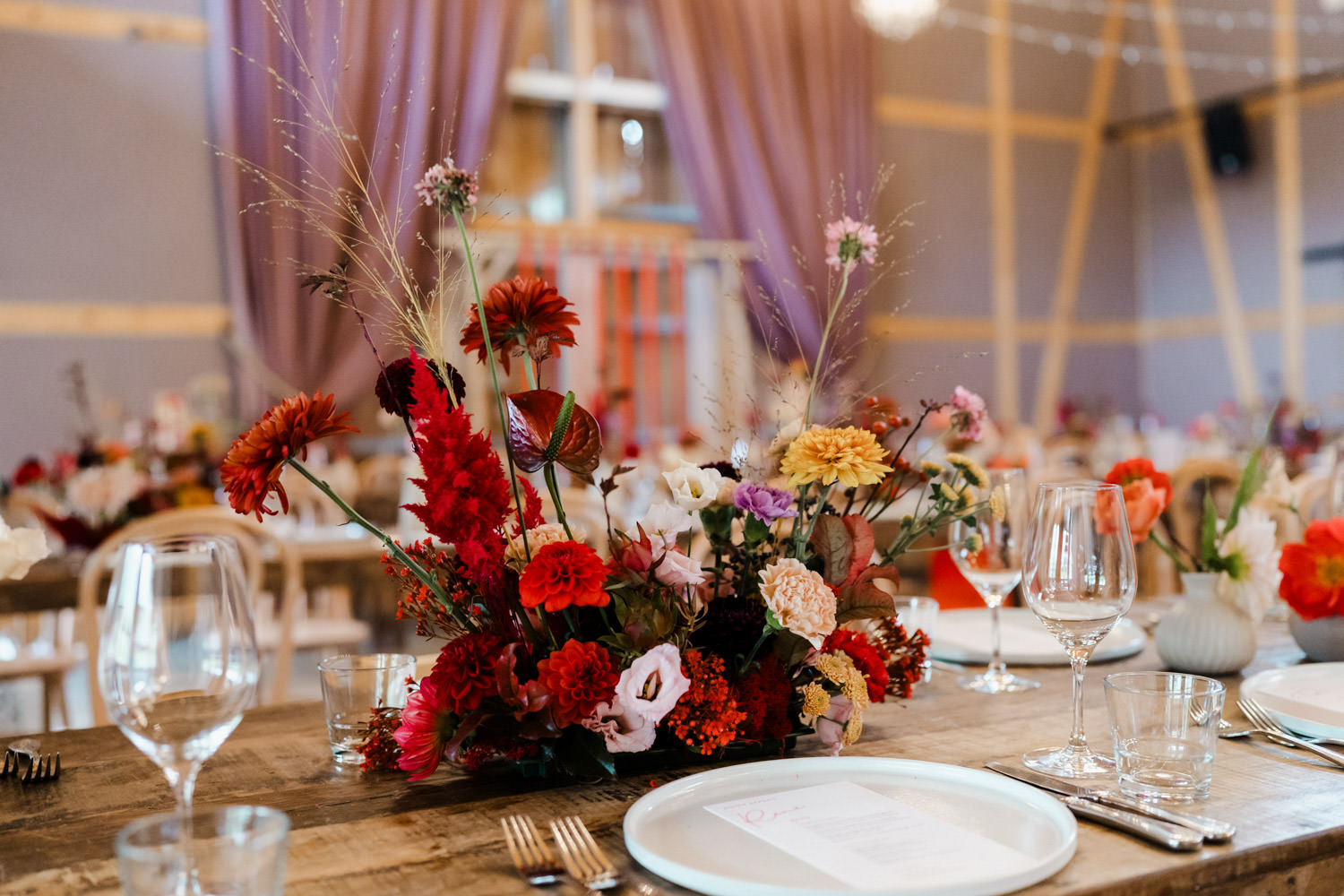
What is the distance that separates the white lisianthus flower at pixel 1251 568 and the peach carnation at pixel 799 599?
643mm

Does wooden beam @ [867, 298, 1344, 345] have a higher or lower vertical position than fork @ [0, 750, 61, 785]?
higher

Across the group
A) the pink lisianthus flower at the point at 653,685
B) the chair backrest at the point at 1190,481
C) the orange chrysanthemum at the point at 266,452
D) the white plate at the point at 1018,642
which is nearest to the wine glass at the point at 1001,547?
the white plate at the point at 1018,642

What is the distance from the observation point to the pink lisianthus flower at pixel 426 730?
0.93 meters

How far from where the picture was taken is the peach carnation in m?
0.94

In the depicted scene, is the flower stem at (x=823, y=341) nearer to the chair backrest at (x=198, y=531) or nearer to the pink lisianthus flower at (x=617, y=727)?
the pink lisianthus flower at (x=617, y=727)

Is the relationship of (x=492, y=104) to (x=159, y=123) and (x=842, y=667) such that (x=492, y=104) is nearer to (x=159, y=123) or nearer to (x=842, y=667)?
(x=159, y=123)

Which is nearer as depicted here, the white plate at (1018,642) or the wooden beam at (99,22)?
the white plate at (1018,642)

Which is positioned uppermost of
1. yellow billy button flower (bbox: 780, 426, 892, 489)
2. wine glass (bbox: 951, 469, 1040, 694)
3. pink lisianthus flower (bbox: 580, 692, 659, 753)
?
yellow billy button flower (bbox: 780, 426, 892, 489)

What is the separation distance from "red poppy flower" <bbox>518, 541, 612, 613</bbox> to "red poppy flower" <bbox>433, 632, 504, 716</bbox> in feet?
0.21

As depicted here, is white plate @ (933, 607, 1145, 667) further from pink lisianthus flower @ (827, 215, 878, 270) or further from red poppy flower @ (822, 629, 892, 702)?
pink lisianthus flower @ (827, 215, 878, 270)

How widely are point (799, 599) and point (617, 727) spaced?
0.59 feet

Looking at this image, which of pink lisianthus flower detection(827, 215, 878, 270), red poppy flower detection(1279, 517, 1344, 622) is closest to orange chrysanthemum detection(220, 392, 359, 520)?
pink lisianthus flower detection(827, 215, 878, 270)

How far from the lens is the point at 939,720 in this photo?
1187 millimetres

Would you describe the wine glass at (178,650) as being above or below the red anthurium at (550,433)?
below
